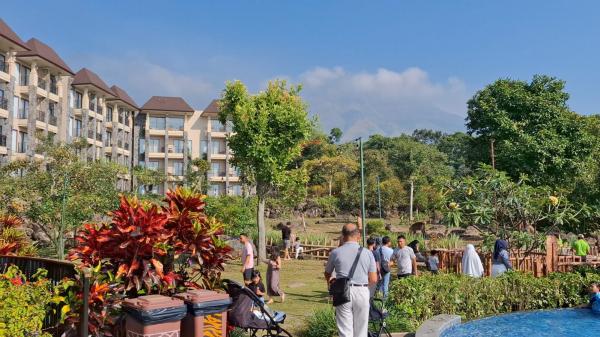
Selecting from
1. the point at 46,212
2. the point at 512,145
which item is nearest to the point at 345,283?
the point at 46,212

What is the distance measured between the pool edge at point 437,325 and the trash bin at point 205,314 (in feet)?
10.5

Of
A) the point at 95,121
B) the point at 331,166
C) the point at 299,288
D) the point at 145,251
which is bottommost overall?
the point at 299,288

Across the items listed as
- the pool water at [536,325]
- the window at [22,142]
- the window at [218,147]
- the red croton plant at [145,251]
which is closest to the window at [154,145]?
the window at [218,147]

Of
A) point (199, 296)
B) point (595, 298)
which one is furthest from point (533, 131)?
point (199, 296)

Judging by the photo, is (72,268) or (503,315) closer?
(72,268)

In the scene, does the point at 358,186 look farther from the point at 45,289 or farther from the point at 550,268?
the point at 45,289

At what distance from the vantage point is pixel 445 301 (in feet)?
34.5

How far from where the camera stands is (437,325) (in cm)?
875

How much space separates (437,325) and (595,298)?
549 centimetres

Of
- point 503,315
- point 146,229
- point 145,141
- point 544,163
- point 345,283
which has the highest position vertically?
point 145,141

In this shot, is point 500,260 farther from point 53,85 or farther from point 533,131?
point 53,85

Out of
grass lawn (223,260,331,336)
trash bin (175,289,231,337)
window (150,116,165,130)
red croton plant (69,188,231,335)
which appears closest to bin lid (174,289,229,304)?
trash bin (175,289,231,337)

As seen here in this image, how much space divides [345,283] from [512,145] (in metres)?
27.3

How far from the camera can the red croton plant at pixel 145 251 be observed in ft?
21.3
